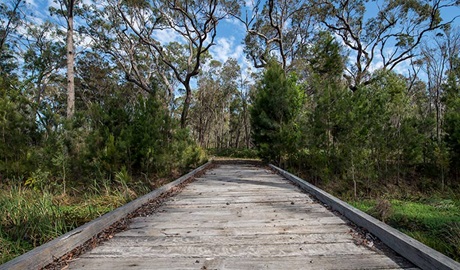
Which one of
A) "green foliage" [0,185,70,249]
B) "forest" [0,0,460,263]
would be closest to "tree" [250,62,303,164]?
"forest" [0,0,460,263]

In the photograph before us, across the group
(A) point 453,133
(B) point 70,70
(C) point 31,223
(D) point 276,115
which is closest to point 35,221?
(C) point 31,223

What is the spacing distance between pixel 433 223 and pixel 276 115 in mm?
6249

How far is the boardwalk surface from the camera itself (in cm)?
181

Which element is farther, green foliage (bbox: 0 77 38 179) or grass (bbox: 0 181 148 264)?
green foliage (bbox: 0 77 38 179)

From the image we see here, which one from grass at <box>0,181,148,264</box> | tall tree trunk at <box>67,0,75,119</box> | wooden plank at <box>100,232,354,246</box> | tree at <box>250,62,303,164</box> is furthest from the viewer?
tree at <box>250,62,303,164</box>

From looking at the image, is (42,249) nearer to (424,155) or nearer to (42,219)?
(42,219)

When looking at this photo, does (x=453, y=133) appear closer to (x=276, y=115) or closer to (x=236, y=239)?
(x=276, y=115)

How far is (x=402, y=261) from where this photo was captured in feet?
5.96

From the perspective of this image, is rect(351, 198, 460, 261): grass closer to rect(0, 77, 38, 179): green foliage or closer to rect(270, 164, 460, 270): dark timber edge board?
rect(270, 164, 460, 270): dark timber edge board

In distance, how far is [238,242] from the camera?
7.17ft

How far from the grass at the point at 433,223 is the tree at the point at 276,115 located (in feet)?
13.8

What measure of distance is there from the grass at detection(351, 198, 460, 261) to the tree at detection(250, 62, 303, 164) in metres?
4.20

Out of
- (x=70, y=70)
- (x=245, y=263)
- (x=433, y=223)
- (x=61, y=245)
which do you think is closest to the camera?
(x=245, y=263)

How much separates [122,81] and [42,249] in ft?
76.0
